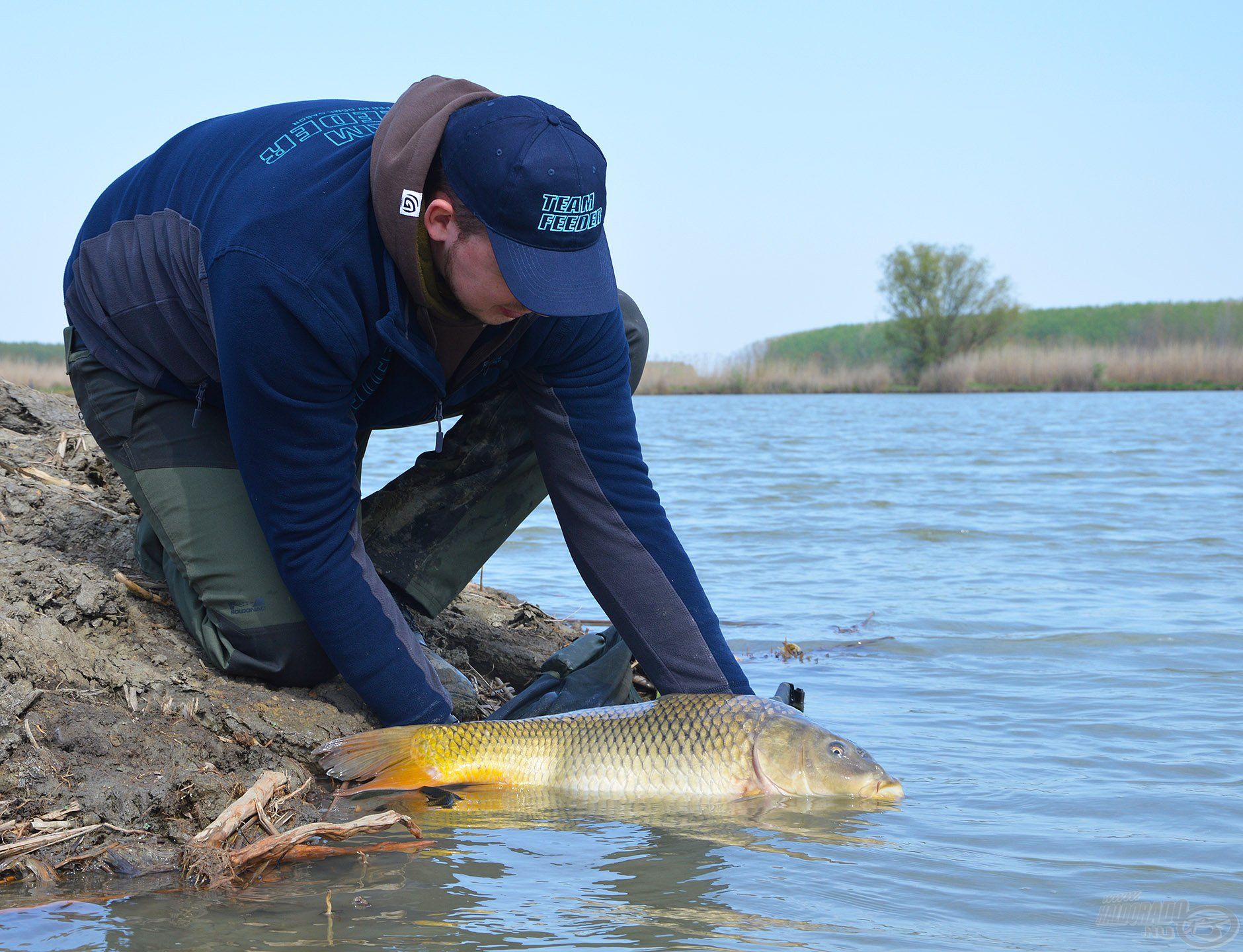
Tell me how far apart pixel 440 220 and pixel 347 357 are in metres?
0.42

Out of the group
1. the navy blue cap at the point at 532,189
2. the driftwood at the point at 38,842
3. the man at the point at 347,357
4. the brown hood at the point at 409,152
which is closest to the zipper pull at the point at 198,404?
the man at the point at 347,357

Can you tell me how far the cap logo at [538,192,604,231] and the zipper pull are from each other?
1242 millimetres

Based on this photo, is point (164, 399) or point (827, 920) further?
point (164, 399)

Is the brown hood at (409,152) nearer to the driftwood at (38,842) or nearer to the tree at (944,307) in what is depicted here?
the driftwood at (38,842)

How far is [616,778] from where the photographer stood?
3.34m

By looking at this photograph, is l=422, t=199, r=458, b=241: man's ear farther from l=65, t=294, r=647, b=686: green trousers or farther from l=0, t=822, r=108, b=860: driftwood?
l=0, t=822, r=108, b=860: driftwood

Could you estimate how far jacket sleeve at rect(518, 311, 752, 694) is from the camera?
347 cm

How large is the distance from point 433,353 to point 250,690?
1.15 metres

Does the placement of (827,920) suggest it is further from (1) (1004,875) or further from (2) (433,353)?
(2) (433,353)

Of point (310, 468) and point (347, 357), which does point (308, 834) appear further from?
point (347, 357)

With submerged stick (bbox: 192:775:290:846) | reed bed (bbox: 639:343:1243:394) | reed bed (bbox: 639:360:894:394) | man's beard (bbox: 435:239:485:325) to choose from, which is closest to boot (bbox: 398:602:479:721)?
submerged stick (bbox: 192:775:290:846)

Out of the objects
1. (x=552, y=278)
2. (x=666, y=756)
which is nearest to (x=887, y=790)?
(x=666, y=756)

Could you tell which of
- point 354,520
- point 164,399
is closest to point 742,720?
point 354,520

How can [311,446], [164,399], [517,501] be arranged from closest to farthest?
1. [311,446]
2. [164,399]
3. [517,501]
